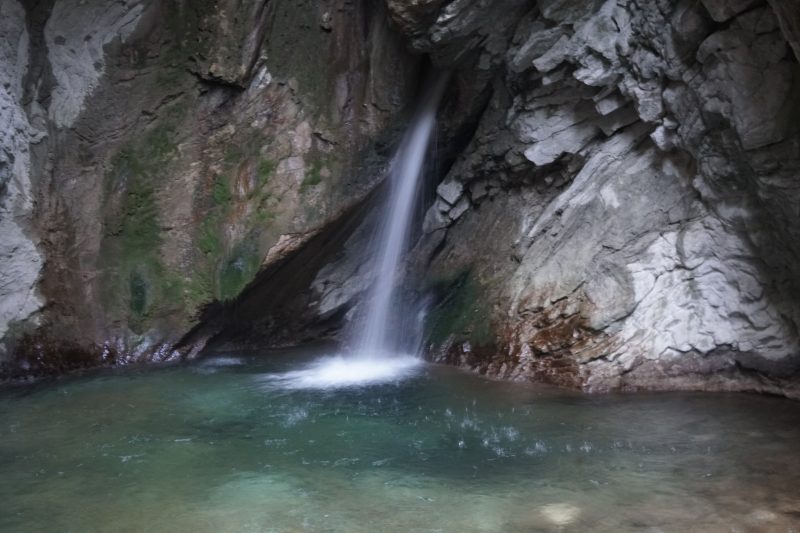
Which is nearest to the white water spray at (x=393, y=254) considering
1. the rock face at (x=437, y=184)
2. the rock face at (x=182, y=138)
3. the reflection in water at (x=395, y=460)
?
the rock face at (x=437, y=184)

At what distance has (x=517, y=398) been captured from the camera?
23.8 feet

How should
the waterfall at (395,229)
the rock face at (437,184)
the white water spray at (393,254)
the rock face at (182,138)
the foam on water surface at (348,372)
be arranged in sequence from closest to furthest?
the rock face at (437,184)
the foam on water surface at (348,372)
the rock face at (182,138)
the white water spray at (393,254)
the waterfall at (395,229)

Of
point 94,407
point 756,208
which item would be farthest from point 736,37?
point 94,407

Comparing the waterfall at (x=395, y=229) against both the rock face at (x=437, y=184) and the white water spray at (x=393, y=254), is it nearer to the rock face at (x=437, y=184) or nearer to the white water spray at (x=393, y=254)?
the white water spray at (x=393, y=254)

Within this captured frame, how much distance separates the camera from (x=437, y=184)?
11.0 metres

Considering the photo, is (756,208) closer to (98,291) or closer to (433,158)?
(433,158)

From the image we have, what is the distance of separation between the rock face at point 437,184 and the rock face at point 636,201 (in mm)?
24

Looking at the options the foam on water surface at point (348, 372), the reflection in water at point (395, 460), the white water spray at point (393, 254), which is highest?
the white water spray at point (393, 254)

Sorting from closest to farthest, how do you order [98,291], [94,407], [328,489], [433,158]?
[328,489], [94,407], [98,291], [433,158]

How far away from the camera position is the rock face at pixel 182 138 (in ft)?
31.6

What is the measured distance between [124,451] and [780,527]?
15.7ft

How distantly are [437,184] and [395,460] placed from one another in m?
6.24

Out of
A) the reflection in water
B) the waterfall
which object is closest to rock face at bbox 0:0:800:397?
the waterfall

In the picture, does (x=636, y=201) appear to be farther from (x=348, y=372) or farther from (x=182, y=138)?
(x=182, y=138)
